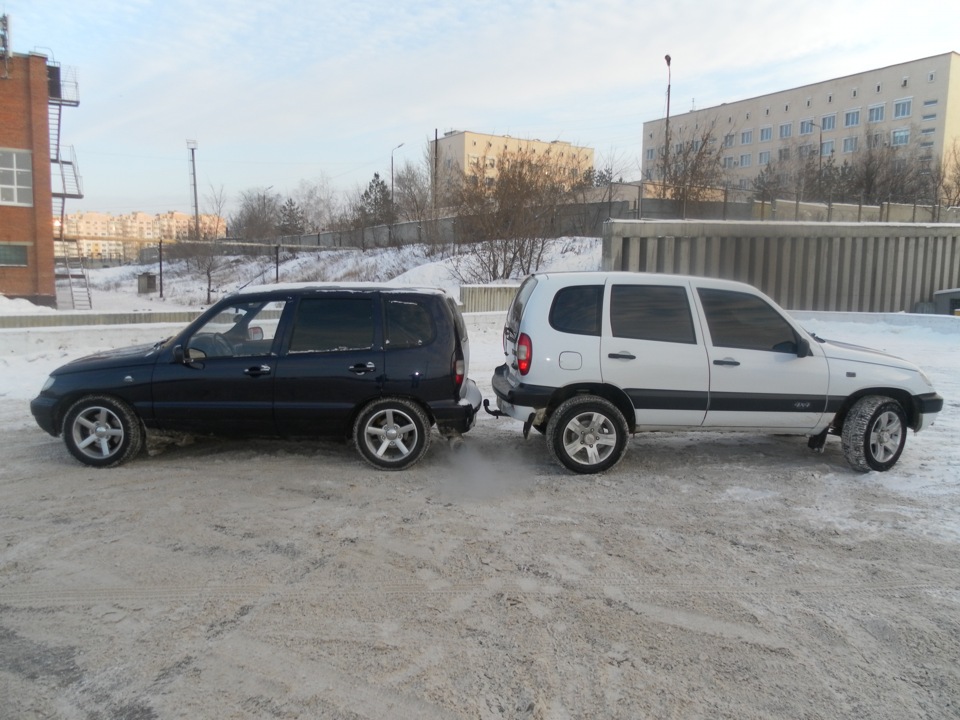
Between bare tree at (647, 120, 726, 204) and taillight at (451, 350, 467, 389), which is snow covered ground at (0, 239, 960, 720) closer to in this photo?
taillight at (451, 350, 467, 389)

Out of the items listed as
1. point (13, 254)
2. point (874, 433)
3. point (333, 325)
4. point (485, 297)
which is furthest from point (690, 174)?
point (13, 254)

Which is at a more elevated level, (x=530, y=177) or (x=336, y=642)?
(x=530, y=177)

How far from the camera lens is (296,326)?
6652 millimetres

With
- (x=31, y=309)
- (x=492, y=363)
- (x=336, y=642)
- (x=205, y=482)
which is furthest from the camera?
(x=31, y=309)

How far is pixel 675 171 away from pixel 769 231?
11.4 meters

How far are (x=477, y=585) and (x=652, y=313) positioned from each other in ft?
10.8

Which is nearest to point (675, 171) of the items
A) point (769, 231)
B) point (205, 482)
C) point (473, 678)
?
point (769, 231)

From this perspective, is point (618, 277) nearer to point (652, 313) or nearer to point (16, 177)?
point (652, 313)

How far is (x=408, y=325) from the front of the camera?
21.8 feet

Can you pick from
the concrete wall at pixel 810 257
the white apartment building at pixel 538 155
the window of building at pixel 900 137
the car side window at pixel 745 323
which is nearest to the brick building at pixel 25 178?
the white apartment building at pixel 538 155

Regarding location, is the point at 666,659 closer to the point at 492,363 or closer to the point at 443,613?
the point at 443,613

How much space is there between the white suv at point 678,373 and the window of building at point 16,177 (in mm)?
33615

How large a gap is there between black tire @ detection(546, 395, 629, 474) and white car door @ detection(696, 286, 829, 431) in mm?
869

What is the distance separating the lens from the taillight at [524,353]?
6.46 metres
